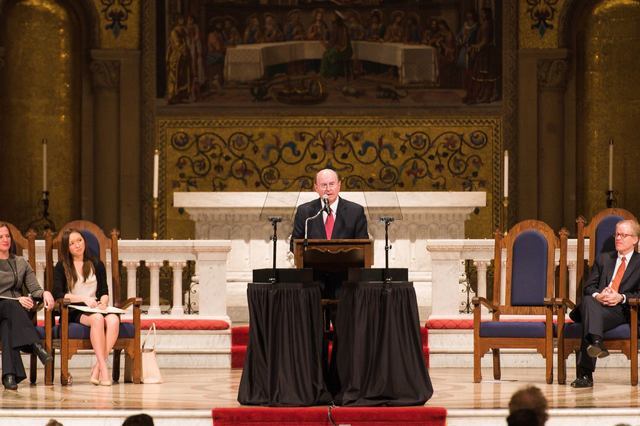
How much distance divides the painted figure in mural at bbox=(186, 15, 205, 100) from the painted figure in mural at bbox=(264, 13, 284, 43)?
2.26 ft

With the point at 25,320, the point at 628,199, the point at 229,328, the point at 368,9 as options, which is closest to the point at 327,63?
the point at 368,9

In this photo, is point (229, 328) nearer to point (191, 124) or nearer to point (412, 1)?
point (191, 124)

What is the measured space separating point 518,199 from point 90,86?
14.8ft

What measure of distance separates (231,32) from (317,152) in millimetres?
1505

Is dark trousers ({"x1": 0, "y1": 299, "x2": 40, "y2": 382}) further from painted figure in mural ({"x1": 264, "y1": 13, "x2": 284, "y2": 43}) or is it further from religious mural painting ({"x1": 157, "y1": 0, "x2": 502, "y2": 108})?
painted figure in mural ({"x1": 264, "y1": 13, "x2": 284, "y2": 43})

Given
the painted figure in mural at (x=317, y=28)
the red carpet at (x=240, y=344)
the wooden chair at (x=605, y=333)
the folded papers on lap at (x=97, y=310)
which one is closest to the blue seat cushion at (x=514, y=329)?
the wooden chair at (x=605, y=333)

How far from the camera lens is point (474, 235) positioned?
14242 mm

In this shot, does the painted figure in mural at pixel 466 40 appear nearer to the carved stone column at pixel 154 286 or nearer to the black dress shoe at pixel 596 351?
the carved stone column at pixel 154 286

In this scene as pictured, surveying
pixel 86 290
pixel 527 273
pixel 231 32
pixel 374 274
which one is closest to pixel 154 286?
pixel 86 290

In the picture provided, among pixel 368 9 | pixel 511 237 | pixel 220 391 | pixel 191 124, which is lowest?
pixel 220 391

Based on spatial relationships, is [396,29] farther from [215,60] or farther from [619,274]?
[619,274]

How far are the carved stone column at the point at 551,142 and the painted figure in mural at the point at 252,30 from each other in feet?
9.44

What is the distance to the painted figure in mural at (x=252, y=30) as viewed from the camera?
46.8ft

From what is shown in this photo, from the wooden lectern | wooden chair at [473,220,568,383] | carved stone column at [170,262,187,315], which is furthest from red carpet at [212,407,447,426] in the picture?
carved stone column at [170,262,187,315]
